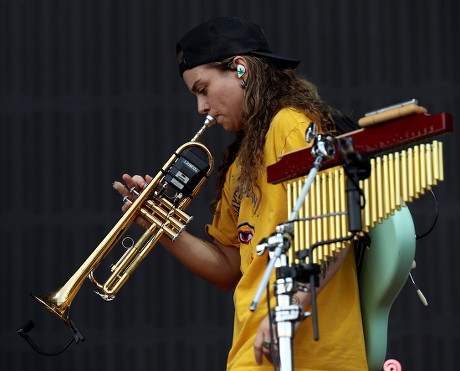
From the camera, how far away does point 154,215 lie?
170 inches

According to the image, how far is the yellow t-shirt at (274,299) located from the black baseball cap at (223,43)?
358mm

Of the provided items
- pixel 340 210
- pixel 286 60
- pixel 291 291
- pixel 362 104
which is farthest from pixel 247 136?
pixel 362 104

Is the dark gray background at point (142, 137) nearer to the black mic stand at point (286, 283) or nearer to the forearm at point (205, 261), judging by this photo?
the forearm at point (205, 261)

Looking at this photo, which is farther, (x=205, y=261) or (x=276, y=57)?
(x=205, y=261)

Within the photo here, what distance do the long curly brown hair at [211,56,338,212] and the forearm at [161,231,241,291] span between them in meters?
0.42

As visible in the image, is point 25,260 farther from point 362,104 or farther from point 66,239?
point 362,104

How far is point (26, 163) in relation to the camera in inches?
220

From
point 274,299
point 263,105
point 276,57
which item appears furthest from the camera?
point 276,57

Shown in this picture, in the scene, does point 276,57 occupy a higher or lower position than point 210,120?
higher

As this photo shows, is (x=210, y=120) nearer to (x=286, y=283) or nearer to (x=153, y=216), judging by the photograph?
(x=153, y=216)

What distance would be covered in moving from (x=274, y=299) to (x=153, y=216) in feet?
2.61

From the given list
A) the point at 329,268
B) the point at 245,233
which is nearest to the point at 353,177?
the point at 329,268

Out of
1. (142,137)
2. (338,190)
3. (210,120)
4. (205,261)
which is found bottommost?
(205,261)

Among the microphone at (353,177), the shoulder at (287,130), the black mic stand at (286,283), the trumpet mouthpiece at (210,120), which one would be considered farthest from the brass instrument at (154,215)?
the microphone at (353,177)
